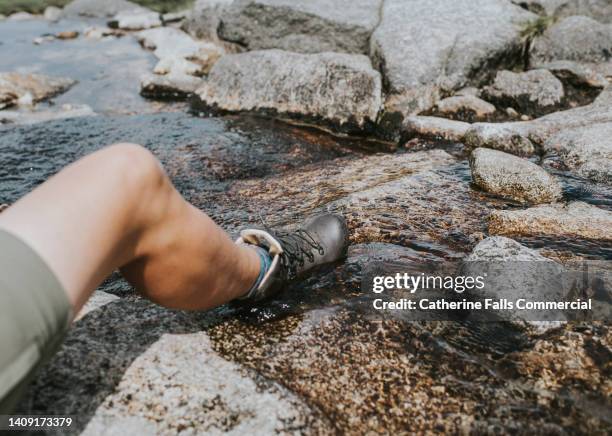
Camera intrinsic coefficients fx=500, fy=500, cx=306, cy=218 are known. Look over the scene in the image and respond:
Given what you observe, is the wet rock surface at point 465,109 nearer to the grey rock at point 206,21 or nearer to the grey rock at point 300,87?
the grey rock at point 300,87

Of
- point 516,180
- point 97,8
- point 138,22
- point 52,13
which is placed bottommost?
point 52,13

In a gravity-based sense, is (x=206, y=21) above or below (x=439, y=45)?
below

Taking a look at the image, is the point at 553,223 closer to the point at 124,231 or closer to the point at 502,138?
the point at 502,138

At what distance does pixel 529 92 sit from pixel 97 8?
796 inches

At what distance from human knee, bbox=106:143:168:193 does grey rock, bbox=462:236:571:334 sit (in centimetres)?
204

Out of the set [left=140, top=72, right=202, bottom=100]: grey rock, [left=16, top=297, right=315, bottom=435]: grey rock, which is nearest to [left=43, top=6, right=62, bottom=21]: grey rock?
[left=140, top=72, right=202, bottom=100]: grey rock

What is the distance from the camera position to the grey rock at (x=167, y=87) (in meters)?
9.52

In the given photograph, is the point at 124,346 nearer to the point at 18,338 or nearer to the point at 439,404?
the point at 18,338

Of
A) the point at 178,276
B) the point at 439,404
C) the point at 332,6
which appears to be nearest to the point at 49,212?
the point at 178,276

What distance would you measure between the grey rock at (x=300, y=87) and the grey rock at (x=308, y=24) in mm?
1402

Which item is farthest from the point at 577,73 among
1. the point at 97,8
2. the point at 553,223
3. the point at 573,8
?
the point at 97,8

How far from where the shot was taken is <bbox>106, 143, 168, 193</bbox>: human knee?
1840mm

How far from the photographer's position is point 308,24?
10047 millimetres

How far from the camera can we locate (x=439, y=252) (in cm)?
369
